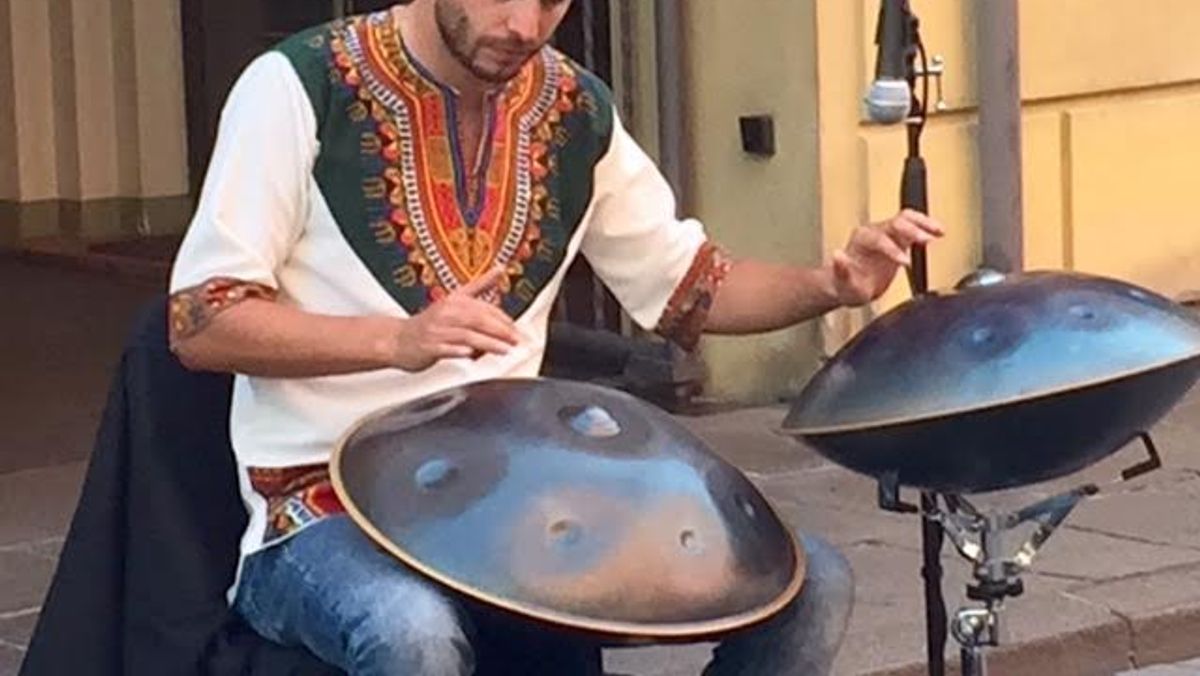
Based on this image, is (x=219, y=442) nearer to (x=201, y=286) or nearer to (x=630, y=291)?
(x=201, y=286)

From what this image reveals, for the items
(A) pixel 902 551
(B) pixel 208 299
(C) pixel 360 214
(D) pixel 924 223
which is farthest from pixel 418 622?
(A) pixel 902 551

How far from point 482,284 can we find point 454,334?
0.22 metres

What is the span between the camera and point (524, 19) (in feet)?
10.5

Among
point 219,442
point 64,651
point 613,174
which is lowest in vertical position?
point 64,651

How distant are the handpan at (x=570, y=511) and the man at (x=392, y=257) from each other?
0.22ft

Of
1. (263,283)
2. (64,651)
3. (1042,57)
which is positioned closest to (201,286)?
(263,283)

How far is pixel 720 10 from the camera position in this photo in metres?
7.43

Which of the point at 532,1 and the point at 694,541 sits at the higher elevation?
the point at 532,1

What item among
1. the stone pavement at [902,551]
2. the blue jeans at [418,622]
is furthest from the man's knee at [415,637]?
the stone pavement at [902,551]

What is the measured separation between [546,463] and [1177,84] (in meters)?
5.44

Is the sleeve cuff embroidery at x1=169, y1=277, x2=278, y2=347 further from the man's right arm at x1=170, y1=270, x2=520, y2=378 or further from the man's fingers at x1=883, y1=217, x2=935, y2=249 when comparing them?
the man's fingers at x1=883, y1=217, x2=935, y2=249

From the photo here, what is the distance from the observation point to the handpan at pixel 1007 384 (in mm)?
2912

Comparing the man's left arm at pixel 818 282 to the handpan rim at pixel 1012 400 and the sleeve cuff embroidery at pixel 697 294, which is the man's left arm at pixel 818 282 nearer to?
the sleeve cuff embroidery at pixel 697 294

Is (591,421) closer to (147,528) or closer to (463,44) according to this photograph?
(463,44)
